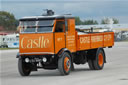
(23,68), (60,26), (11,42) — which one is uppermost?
(60,26)

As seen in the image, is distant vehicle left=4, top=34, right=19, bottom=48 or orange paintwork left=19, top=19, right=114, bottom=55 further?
distant vehicle left=4, top=34, right=19, bottom=48

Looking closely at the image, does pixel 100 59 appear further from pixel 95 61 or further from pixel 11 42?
pixel 11 42

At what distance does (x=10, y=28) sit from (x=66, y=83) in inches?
4376

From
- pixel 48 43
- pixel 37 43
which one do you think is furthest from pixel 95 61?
pixel 37 43

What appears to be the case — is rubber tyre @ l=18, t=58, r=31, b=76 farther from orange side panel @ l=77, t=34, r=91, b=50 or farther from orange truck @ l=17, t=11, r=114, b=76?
orange side panel @ l=77, t=34, r=91, b=50

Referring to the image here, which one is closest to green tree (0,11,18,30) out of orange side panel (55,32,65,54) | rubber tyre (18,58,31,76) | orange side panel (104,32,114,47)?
orange side panel (104,32,114,47)

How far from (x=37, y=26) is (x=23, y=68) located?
1.71m

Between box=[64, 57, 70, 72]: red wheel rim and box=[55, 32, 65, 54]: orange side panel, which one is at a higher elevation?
box=[55, 32, 65, 54]: orange side panel

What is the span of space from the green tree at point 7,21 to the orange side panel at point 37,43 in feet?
353

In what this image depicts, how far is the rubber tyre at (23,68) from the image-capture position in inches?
637

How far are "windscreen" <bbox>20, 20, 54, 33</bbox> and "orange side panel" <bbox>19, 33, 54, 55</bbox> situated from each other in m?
0.28

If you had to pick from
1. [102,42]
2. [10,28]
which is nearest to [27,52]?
[102,42]

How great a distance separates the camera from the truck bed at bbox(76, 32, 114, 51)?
56.9 feet

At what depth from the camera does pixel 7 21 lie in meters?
125
